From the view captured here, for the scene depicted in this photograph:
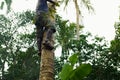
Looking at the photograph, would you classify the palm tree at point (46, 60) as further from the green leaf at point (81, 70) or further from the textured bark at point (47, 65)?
the green leaf at point (81, 70)

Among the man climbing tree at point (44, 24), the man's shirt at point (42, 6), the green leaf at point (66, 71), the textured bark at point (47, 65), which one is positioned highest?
the man's shirt at point (42, 6)

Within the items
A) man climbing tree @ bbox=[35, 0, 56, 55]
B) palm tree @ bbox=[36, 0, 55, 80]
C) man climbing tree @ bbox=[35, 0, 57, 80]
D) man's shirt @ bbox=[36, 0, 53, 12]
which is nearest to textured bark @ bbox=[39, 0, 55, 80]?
palm tree @ bbox=[36, 0, 55, 80]

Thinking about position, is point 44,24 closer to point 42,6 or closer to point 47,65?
point 42,6

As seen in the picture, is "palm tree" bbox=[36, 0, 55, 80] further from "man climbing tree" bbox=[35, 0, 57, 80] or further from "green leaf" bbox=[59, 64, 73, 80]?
"green leaf" bbox=[59, 64, 73, 80]

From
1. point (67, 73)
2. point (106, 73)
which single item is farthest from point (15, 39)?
point (67, 73)

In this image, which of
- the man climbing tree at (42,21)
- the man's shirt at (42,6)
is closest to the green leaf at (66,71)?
the man climbing tree at (42,21)

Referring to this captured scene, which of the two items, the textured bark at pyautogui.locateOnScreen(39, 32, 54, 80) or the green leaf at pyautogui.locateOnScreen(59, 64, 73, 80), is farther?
the textured bark at pyautogui.locateOnScreen(39, 32, 54, 80)

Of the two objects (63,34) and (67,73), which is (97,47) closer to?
(63,34)

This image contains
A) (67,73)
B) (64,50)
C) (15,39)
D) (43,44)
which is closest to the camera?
(67,73)

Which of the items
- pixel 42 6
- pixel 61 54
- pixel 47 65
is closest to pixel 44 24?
pixel 42 6

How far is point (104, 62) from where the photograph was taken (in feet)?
71.5

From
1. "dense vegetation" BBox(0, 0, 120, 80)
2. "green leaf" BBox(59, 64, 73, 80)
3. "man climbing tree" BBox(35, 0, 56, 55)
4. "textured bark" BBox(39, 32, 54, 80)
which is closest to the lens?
"green leaf" BBox(59, 64, 73, 80)

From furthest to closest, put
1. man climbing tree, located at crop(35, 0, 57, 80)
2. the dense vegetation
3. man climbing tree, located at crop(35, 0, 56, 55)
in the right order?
the dense vegetation < man climbing tree, located at crop(35, 0, 56, 55) < man climbing tree, located at crop(35, 0, 57, 80)

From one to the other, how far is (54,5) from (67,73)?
3179 millimetres
